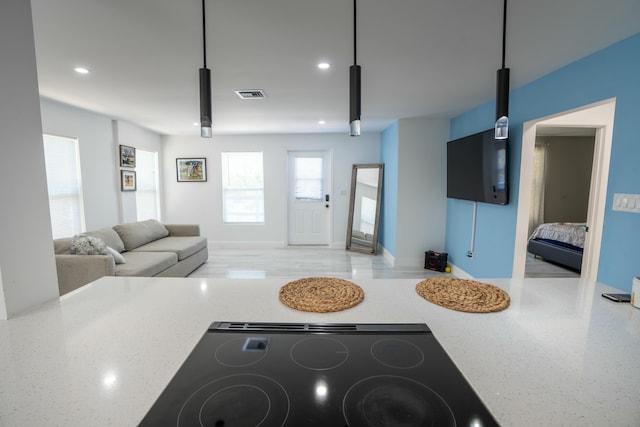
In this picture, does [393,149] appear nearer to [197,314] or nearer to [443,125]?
[443,125]

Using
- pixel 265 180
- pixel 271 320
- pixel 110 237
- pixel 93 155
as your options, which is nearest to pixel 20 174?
pixel 271 320

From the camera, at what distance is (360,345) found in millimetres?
873

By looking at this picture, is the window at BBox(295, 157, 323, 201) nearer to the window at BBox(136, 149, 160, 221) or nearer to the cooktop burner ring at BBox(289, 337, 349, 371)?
the window at BBox(136, 149, 160, 221)

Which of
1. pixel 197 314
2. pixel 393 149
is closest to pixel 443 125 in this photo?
pixel 393 149

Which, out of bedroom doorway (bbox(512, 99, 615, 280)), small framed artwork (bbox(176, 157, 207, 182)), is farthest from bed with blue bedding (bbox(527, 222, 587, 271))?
small framed artwork (bbox(176, 157, 207, 182))

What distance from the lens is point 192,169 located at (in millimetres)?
5938

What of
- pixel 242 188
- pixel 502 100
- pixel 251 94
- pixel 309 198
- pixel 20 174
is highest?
pixel 251 94

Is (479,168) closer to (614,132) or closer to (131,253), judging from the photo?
→ (614,132)

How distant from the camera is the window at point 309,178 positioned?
5.99 metres

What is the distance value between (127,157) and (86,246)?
228cm

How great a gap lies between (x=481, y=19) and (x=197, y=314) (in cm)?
218

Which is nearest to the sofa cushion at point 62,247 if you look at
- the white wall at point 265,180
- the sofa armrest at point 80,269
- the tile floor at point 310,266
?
the sofa armrest at point 80,269

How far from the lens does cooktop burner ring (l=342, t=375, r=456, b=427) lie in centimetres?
60

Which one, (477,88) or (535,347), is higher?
(477,88)
